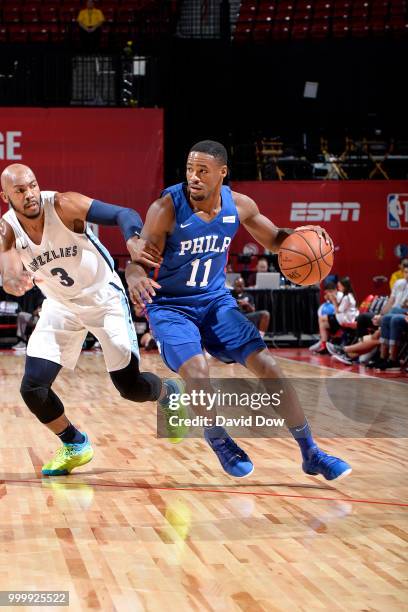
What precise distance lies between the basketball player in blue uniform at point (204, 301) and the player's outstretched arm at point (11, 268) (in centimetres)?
64

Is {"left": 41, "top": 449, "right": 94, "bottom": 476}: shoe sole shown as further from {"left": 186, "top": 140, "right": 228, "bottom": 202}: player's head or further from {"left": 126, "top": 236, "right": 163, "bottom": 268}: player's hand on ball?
{"left": 186, "top": 140, "right": 228, "bottom": 202}: player's head

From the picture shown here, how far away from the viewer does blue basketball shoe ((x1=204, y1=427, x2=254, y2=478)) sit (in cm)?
463

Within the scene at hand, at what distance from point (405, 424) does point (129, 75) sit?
35.3 feet

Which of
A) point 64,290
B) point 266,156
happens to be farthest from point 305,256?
point 266,156

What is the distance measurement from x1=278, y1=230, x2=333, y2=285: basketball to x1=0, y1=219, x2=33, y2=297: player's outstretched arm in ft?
4.47

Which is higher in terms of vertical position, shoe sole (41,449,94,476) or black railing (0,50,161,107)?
black railing (0,50,161,107)

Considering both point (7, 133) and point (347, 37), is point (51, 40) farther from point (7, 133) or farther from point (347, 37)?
point (347, 37)

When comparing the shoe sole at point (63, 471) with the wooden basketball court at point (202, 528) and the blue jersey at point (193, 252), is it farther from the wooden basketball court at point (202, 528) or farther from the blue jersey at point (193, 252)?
the blue jersey at point (193, 252)

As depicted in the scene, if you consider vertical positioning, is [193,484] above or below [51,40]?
below

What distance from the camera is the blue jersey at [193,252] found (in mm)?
4656

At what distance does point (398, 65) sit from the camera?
1725cm

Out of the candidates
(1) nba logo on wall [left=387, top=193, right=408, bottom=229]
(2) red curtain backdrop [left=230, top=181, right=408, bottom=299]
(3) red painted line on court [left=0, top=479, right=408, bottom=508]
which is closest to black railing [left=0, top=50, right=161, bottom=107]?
(2) red curtain backdrop [left=230, top=181, right=408, bottom=299]

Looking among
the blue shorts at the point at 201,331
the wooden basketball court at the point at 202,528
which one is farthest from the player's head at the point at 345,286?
the blue shorts at the point at 201,331

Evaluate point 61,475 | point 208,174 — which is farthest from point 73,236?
point 61,475
